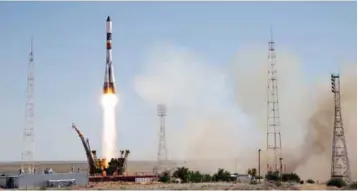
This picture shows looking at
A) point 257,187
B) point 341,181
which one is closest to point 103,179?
point 257,187

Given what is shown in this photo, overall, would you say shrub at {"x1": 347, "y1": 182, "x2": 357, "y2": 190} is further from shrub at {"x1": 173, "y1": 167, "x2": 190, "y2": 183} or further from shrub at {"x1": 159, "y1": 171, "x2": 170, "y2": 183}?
shrub at {"x1": 159, "y1": 171, "x2": 170, "y2": 183}

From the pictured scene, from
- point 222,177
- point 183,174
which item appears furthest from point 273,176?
point 183,174

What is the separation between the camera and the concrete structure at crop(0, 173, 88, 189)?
56531mm

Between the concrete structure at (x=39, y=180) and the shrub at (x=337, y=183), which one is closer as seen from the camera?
the concrete structure at (x=39, y=180)

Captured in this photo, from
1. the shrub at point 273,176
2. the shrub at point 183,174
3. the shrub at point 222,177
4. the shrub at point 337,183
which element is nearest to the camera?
the shrub at point 337,183

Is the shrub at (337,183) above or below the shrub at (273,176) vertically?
below

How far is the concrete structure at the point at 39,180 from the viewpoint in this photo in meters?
56.5

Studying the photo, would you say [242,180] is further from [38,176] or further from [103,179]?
[38,176]

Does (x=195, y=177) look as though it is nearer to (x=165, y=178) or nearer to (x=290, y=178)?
(x=165, y=178)

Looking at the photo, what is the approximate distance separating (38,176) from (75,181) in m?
3.69

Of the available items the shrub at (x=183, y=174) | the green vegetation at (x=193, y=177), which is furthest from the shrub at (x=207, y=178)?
the shrub at (x=183, y=174)

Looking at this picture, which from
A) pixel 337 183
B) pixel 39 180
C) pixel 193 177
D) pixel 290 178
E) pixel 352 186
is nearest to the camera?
pixel 39 180

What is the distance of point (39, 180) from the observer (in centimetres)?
5784

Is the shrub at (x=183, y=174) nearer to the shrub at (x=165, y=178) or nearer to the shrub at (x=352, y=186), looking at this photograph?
the shrub at (x=165, y=178)
